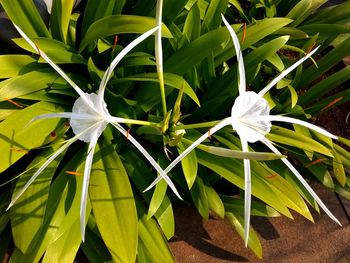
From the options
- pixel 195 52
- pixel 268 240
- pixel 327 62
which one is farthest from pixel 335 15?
pixel 268 240

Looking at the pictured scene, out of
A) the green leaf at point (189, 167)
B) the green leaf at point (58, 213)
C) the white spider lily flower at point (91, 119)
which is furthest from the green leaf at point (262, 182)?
the white spider lily flower at point (91, 119)

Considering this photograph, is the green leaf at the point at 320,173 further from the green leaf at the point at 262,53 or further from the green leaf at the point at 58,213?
the green leaf at the point at 58,213

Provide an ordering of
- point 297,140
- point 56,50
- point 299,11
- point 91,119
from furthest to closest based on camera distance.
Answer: point 299,11 → point 297,140 → point 56,50 → point 91,119

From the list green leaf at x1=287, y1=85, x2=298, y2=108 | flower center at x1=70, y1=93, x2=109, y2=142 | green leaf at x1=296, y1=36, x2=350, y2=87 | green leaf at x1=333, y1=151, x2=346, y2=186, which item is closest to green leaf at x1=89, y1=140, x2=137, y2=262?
flower center at x1=70, y1=93, x2=109, y2=142

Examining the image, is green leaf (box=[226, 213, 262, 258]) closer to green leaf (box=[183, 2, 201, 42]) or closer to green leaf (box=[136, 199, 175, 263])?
green leaf (box=[136, 199, 175, 263])

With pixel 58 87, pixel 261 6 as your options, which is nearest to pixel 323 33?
pixel 261 6

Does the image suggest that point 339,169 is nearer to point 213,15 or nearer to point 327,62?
point 327,62
